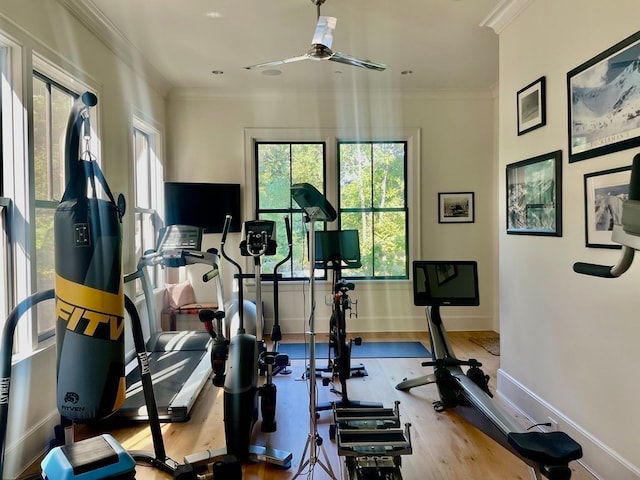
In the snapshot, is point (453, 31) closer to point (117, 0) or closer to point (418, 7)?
point (418, 7)

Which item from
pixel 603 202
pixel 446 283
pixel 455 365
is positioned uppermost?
pixel 603 202

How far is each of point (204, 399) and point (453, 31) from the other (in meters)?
3.97

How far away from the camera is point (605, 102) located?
2.19m

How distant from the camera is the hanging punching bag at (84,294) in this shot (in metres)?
1.83

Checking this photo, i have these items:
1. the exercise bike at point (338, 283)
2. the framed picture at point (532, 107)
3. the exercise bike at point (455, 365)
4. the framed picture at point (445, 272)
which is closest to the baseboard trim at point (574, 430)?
the exercise bike at point (455, 365)

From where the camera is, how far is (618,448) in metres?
2.11

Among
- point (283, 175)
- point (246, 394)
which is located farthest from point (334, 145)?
point (246, 394)

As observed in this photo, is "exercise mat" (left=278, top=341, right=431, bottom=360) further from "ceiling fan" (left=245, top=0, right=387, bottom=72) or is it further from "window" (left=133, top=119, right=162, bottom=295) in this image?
"ceiling fan" (left=245, top=0, right=387, bottom=72)

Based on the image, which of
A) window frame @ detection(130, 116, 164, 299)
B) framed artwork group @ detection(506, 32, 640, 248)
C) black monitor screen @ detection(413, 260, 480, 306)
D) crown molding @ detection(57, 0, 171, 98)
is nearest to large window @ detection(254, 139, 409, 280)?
window frame @ detection(130, 116, 164, 299)

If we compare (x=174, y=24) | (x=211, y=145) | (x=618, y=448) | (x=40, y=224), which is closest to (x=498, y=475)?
(x=618, y=448)

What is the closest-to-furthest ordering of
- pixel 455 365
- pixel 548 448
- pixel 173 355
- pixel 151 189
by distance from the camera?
1. pixel 548 448
2. pixel 455 365
3. pixel 173 355
4. pixel 151 189

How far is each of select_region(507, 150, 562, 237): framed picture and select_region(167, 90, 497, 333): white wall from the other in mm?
2214

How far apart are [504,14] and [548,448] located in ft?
10.3

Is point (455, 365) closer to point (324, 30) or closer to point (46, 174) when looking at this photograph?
point (324, 30)
